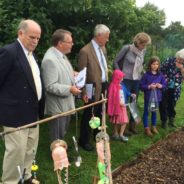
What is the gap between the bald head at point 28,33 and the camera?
Result: 3.94 meters

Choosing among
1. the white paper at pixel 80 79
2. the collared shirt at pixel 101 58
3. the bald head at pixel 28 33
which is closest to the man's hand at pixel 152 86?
the collared shirt at pixel 101 58

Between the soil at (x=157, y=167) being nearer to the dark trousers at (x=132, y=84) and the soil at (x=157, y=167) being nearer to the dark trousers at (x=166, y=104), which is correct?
the dark trousers at (x=166, y=104)

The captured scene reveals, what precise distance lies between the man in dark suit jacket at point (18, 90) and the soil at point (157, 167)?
4.95 ft

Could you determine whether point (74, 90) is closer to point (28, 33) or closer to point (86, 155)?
point (28, 33)

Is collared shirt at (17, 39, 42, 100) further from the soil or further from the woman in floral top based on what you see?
the woman in floral top

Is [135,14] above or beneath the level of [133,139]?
above

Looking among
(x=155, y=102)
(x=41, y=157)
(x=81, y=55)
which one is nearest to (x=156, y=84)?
(x=155, y=102)

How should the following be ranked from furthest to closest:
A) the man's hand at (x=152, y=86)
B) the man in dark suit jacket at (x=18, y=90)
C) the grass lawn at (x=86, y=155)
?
the man's hand at (x=152, y=86), the grass lawn at (x=86, y=155), the man in dark suit jacket at (x=18, y=90)

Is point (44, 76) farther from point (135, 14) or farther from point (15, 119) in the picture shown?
point (135, 14)

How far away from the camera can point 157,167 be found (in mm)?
5688

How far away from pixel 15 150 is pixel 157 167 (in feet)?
7.99

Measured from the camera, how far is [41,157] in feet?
18.1

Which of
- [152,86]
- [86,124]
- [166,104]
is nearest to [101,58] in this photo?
[86,124]

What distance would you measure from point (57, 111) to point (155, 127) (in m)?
2.97
